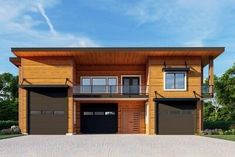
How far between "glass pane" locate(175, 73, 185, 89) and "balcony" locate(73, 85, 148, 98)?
2.62m

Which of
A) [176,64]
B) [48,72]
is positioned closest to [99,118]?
[48,72]

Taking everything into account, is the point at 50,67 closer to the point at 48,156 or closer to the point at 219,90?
the point at 48,156

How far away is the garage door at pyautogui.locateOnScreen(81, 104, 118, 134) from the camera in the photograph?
3644 centimetres

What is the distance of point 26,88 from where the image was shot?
1294 inches

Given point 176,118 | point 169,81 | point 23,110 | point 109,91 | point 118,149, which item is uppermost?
point 169,81

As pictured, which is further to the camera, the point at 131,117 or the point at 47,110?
the point at 131,117

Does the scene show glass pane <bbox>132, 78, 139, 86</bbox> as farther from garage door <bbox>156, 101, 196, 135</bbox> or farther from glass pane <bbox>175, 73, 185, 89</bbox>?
glass pane <bbox>175, 73, 185, 89</bbox>

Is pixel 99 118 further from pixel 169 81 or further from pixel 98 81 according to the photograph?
pixel 169 81

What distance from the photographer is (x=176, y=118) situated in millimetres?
32938

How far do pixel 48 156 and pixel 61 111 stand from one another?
1862 centimetres

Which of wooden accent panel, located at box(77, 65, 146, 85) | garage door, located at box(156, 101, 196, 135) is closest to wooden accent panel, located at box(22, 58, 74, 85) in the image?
wooden accent panel, located at box(77, 65, 146, 85)

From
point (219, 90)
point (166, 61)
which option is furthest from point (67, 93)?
point (219, 90)

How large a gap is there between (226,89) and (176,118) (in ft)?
65.7

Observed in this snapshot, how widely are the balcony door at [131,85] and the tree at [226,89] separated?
1805 centimetres
